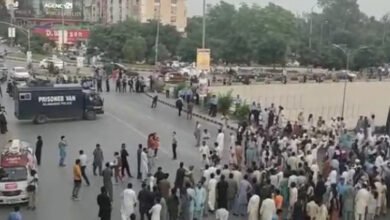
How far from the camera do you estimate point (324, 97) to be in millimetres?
63031

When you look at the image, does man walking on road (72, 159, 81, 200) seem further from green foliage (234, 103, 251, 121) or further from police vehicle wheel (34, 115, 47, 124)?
green foliage (234, 103, 251, 121)

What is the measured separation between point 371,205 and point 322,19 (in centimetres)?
11836

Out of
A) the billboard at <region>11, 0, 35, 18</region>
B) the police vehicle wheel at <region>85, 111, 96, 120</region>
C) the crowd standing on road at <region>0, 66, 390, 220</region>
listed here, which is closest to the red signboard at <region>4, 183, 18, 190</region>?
the crowd standing on road at <region>0, 66, 390, 220</region>

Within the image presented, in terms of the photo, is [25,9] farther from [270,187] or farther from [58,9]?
[270,187]

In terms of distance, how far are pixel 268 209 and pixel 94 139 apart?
1516 cm

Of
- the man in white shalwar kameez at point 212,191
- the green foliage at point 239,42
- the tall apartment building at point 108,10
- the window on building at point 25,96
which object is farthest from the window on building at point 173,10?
the man in white shalwar kameez at point 212,191

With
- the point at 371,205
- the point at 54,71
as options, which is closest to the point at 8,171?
the point at 371,205

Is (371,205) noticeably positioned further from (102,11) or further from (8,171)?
(102,11)

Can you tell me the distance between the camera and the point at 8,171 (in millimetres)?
19594

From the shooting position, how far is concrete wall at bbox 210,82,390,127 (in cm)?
5675

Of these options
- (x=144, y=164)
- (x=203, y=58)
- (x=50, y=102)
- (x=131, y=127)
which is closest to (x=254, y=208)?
(x=144, y=164)

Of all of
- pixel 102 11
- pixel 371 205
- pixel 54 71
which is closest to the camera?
pixel 371 205

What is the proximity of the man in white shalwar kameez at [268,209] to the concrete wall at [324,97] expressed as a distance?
35.9m

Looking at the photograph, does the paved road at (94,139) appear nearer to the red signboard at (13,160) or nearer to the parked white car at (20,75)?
the red signboard at (13,160)
